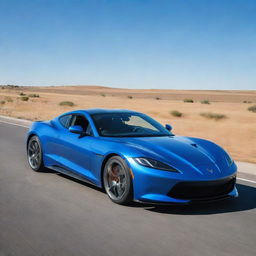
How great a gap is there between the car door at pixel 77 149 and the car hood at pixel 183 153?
61 centimetres

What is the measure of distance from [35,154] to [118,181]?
9.25 feet

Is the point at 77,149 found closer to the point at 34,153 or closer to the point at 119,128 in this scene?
the point at 119,128

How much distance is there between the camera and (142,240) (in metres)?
4.44

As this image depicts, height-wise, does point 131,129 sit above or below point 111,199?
above

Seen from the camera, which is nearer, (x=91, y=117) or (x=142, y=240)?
(x=142, y=240)

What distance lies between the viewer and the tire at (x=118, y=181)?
5.63 m

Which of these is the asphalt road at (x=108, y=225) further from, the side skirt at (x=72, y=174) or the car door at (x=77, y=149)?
the car door at (x=77, y=149)

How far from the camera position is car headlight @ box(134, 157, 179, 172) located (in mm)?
5409

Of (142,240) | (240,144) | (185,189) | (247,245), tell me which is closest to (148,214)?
(185,189)

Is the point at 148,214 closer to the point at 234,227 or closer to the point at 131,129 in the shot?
the point at 234,227

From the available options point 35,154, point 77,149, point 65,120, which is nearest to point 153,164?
point 77,149

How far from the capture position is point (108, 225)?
16.3ft

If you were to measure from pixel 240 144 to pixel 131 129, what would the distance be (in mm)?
8850

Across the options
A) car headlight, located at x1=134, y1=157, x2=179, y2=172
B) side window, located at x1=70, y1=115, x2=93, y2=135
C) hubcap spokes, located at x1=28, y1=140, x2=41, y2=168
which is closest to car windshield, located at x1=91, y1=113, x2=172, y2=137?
side window, located at x1=70, y1=115, x2=93, y2=135
